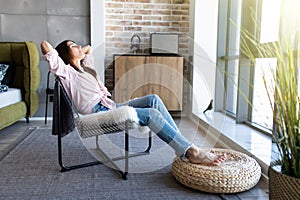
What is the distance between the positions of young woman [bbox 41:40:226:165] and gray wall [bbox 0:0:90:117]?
1564mm

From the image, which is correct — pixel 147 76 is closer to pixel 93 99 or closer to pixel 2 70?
pixel 93 99

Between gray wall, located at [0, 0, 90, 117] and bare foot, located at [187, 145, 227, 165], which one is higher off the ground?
gray wall, located at [0, 0, 90, 117]

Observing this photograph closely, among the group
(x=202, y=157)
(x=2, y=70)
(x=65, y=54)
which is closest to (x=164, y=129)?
(x=202, y=157)

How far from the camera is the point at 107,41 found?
4.09m

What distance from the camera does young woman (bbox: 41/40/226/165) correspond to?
1947 mm

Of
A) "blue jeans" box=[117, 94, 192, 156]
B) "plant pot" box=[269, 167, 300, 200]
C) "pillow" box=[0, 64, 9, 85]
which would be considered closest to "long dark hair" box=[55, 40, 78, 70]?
"blue jeans" box=[117, 94, 192, 156]

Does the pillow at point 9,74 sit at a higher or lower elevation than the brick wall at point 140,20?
lower

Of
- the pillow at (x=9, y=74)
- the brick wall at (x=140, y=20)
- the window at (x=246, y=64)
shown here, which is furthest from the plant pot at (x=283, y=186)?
the pillow at (x=9, y=74)

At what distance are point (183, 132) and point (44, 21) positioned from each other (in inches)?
92.6

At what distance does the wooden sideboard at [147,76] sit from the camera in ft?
12.2

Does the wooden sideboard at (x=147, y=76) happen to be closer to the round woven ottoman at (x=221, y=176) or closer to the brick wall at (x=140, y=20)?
the brick wall at (x=140, y=20)

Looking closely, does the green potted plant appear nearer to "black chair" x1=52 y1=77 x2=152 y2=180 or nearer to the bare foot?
the bare foot

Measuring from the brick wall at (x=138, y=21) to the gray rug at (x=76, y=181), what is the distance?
6.20ft

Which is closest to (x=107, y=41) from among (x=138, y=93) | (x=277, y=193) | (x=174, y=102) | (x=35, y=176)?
(x=138, y=93)
